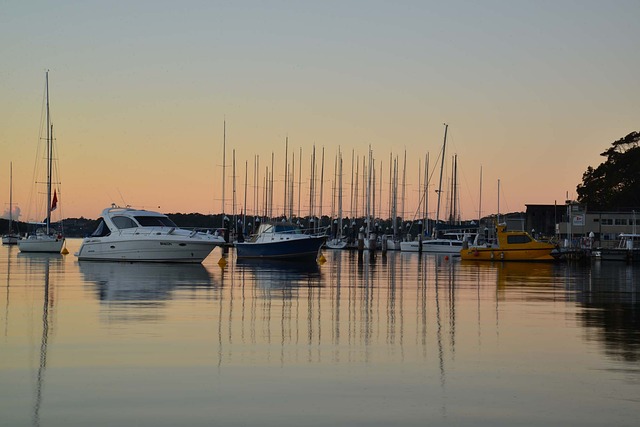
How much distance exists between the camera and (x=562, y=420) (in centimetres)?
1075

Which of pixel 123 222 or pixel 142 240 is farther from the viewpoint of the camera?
pixel 123 222

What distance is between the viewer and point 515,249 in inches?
2574

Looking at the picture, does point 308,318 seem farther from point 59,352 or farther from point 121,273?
point 121,273

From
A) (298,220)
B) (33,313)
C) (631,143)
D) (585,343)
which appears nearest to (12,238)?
(298,220)

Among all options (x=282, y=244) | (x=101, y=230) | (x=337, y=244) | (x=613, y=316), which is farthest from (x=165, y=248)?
(x=337, y=244)

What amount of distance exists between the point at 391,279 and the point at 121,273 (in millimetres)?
10989

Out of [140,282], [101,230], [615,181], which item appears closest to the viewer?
[140,282]

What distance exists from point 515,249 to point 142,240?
84.2 feet

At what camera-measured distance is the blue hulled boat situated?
58.5m

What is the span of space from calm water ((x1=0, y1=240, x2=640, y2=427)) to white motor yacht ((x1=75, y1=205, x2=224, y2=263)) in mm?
23419

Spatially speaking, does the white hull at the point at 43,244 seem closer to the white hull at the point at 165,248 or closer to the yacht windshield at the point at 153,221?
the yacht windshield at the point at 153,221

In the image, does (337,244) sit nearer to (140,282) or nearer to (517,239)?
(517,239)

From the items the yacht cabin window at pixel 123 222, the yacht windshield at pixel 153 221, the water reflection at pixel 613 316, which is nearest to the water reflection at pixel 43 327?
the water reflection at pixel 613 316

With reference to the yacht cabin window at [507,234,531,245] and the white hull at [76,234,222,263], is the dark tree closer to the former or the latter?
the yacht cabin window at [507,234,531,245]
